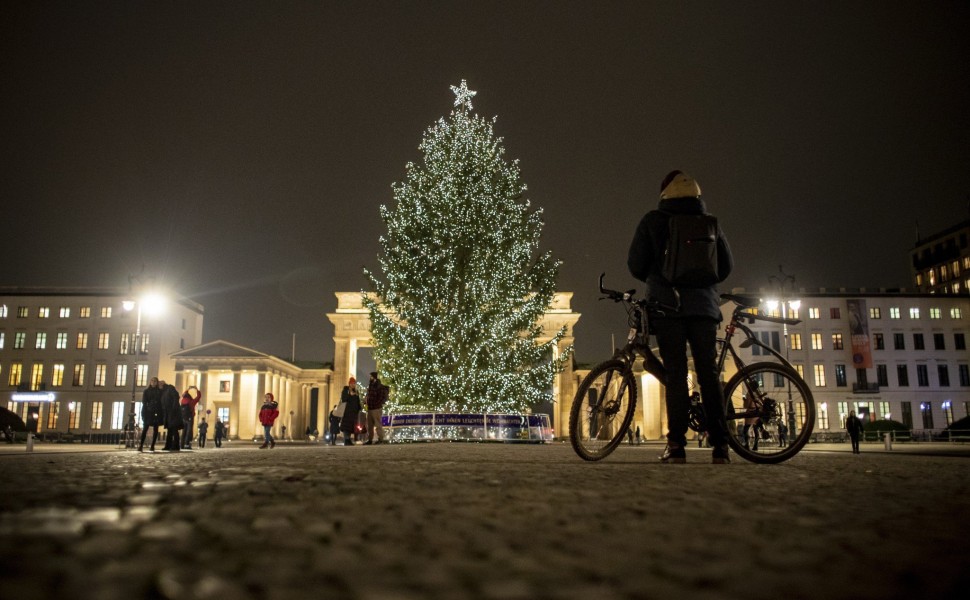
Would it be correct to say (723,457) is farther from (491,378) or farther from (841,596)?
(491,378)

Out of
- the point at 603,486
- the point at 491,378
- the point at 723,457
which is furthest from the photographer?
the point at 491,378

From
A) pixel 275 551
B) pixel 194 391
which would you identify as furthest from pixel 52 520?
pixel 194 391

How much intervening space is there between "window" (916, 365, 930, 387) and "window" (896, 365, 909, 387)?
1.07m

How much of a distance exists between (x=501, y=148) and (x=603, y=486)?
2779 centimetres

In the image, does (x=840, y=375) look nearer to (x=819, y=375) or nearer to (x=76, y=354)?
(x=819, y=375)

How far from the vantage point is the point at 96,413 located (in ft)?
258

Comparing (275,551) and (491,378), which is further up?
(491,378)

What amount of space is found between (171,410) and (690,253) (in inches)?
636

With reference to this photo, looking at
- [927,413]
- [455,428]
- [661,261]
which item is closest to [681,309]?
[661,261]

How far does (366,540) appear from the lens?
1761 mm

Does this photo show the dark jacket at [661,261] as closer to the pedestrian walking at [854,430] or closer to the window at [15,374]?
the pedestrian walking at [854,430]

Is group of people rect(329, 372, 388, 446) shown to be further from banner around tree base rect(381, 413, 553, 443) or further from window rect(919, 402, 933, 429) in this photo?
window rect(919, 402, 933, 429)

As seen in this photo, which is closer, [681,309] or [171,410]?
[681,309]

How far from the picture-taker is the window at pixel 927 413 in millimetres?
72562
